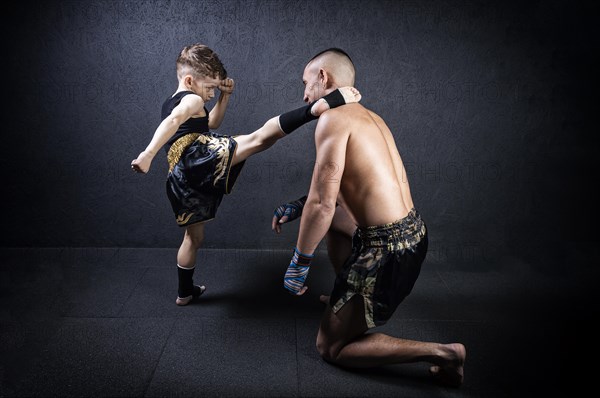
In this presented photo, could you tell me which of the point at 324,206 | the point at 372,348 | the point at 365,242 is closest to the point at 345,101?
the point at 324,206

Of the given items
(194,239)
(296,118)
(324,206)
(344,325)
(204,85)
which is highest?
(204,85)

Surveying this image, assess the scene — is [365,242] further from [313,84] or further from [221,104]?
[221,104]

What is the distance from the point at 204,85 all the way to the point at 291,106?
0.76 m

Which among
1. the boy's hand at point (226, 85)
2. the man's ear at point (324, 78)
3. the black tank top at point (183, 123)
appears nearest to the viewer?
the man's ear at point (324, 78)

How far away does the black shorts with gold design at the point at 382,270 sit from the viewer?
64.0 inches

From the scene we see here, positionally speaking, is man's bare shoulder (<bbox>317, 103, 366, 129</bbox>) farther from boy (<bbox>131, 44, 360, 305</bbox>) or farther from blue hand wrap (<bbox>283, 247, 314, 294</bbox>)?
blue hand wrap (<bbox>283, 247, 314, 294</bbox>)

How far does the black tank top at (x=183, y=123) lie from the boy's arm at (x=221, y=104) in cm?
17

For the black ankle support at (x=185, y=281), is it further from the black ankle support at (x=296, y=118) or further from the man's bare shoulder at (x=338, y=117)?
the man's bare shoulder at (x=338, y=117)

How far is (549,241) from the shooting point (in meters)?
3.00

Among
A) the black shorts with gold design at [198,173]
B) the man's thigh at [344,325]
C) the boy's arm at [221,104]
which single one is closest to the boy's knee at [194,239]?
the black shorts with gold design at [198,173]

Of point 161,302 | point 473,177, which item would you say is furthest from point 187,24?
point 473,177

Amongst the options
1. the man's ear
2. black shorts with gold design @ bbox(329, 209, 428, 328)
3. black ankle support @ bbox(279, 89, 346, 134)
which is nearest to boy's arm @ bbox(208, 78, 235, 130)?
black ankle support @ bbox(279, 89, 346, 134)

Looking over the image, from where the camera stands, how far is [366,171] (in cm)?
161

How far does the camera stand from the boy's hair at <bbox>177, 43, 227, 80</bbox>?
194 cm
